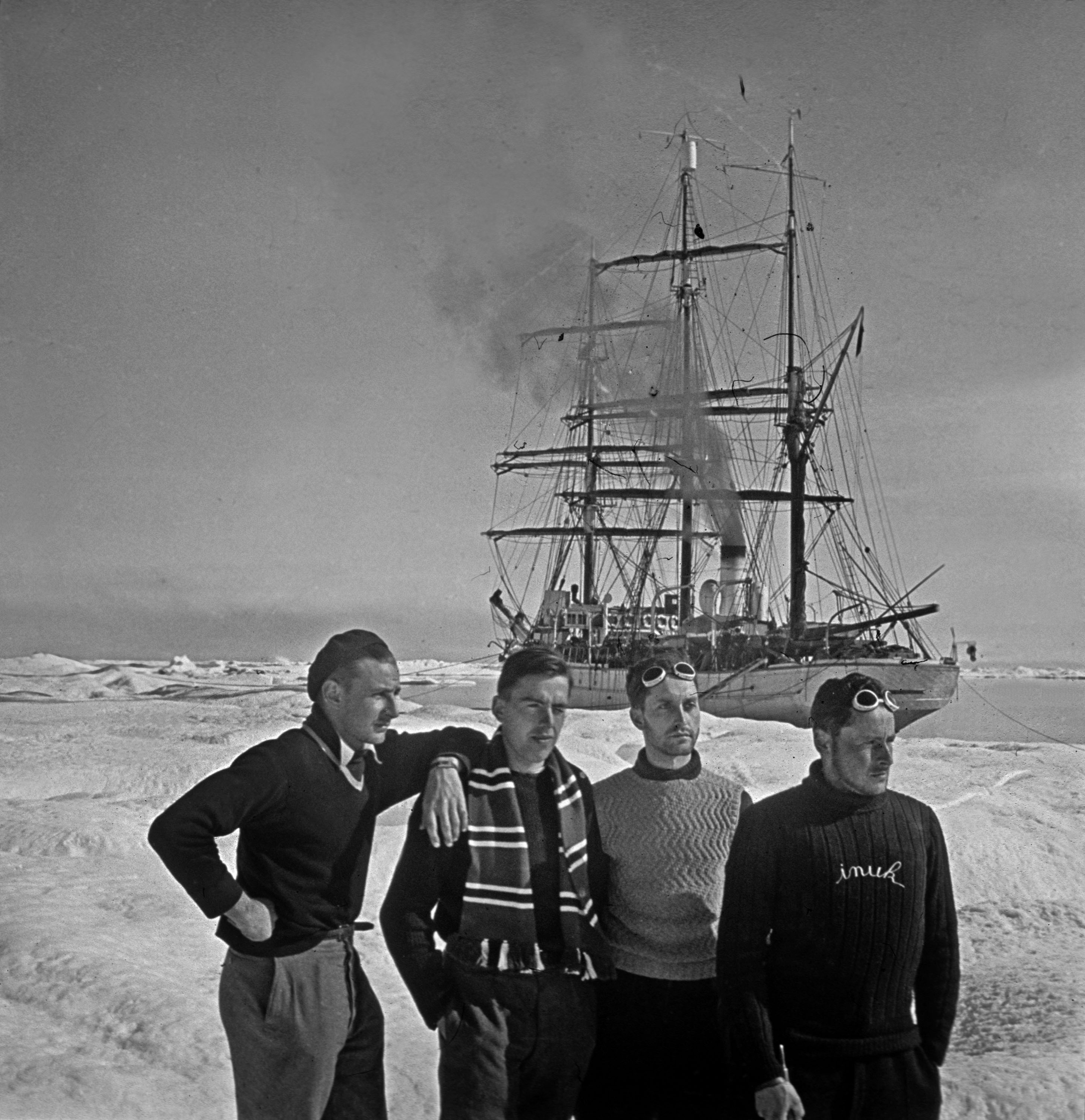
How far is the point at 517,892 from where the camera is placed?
2.31 m

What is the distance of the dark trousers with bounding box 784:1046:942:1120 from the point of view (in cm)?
215

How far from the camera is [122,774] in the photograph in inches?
163

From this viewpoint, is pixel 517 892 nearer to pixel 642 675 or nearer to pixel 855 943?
pixel 642 675

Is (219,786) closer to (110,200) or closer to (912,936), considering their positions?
(912,936)

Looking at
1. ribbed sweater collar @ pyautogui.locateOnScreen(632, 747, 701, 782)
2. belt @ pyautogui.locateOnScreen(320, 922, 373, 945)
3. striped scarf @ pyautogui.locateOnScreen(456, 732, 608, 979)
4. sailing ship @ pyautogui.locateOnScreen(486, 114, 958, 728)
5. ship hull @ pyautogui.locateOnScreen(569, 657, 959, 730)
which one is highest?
sailing ship @ pyautogui.locateOnScreen(486, 114, 958, 728)

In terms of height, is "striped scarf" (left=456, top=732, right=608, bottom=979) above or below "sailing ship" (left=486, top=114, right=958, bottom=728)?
below

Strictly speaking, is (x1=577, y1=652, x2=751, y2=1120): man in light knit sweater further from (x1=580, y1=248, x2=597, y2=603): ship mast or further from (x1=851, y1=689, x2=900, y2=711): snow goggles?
(x1=580, y1=248, x2=597, y2=603): ship mast

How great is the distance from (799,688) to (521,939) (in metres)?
2.62

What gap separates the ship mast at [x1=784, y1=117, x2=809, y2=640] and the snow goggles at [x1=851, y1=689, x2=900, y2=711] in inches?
82.5

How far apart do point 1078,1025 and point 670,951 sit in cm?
176

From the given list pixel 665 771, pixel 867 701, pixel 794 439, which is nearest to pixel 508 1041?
pixel 665 771

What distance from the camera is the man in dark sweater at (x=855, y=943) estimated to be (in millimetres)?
2156

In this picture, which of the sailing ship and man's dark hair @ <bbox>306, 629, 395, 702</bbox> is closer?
man's dark hair @ <bbox>306, 629, 395, 702</bbox>

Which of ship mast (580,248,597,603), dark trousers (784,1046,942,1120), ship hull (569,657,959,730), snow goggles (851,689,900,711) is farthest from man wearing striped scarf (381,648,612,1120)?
ship mast (580,248,597,603)
